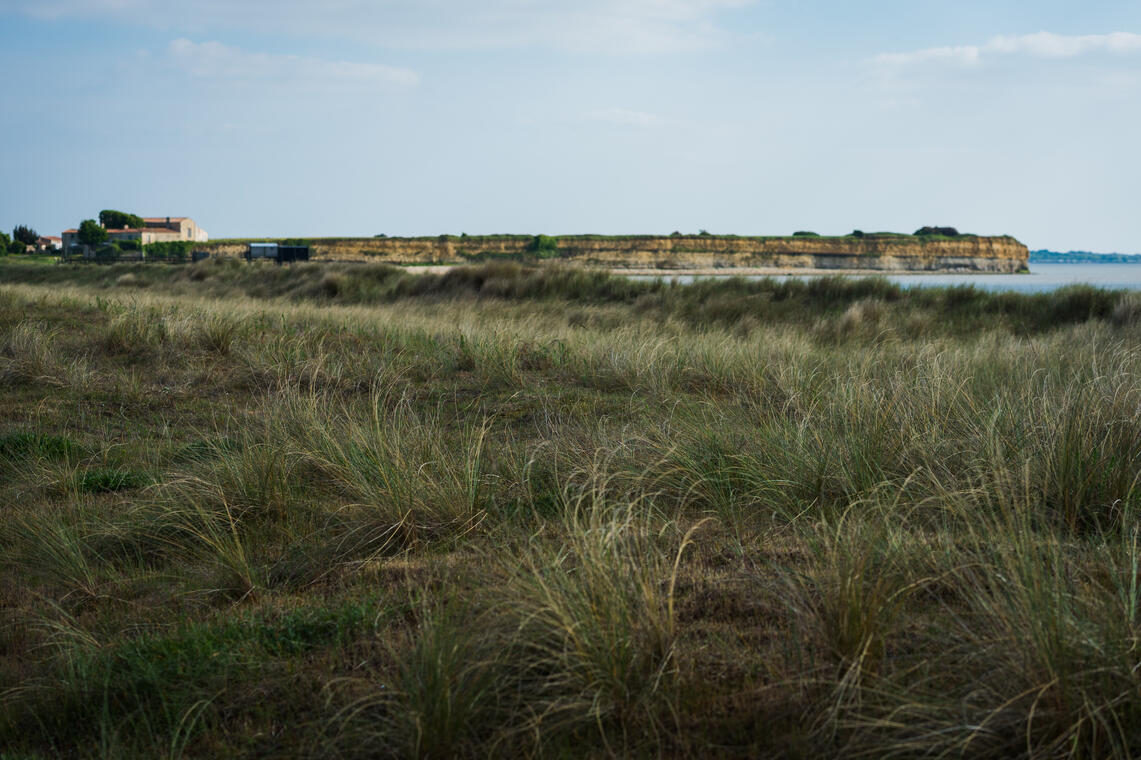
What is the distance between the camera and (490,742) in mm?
2160

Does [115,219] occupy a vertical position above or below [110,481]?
above

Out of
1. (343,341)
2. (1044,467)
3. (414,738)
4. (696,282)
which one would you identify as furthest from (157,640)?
(696,282)

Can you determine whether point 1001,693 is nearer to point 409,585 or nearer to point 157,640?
point 409,585

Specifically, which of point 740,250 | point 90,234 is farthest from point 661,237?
point 90,234

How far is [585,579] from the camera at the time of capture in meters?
2.53

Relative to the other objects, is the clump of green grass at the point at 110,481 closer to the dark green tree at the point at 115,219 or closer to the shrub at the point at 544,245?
the shrub at the point at 544,245

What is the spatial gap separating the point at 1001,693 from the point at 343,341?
27.9 ft

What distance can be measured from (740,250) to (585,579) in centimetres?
8410

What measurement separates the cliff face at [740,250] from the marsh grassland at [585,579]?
67692 millimetres

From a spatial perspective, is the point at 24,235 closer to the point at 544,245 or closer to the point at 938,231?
the point at 544,245

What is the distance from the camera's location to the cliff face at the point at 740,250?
7525cm

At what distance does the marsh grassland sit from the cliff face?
6769 centimetres

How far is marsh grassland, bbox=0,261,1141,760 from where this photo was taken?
85.4 inches

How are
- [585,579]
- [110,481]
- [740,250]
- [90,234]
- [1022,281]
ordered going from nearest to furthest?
[585,579]
[110,481]
[1022,281]
[740,250]
[90,234]
